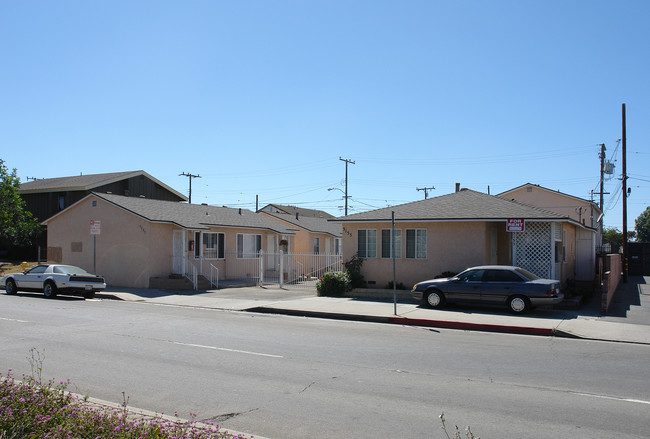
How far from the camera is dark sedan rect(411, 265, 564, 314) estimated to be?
15977 millimetres

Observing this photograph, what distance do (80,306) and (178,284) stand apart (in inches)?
253

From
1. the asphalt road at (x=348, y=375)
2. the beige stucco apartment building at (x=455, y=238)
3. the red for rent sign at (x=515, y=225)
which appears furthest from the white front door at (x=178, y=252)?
the red for rent sign at (x=515, y=225)

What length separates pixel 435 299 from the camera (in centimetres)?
1747

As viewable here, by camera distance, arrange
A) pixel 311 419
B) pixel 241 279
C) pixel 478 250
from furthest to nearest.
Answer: pixel 241 279, pixel 478 250, pixel 311 419

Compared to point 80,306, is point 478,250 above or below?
above

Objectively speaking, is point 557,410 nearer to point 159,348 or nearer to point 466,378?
point 466,378

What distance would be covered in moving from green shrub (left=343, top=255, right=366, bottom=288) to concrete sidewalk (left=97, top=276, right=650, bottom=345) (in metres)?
1.32

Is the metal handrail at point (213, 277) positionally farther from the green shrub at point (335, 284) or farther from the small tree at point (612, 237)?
the small tree at point (612, 237)

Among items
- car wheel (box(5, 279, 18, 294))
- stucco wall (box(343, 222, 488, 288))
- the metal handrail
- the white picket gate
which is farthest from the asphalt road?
the white picket gate

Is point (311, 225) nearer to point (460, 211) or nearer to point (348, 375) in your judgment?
point (460, 211)

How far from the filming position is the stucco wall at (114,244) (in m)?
24.8

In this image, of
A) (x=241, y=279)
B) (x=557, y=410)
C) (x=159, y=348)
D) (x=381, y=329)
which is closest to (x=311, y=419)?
(x=557, y=410)

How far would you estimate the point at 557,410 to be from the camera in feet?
21.7

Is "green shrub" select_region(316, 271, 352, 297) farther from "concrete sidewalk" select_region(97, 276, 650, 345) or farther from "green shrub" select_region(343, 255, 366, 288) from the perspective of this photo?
"concrete sidewalk" select_region(97, 276, 650, 345)
